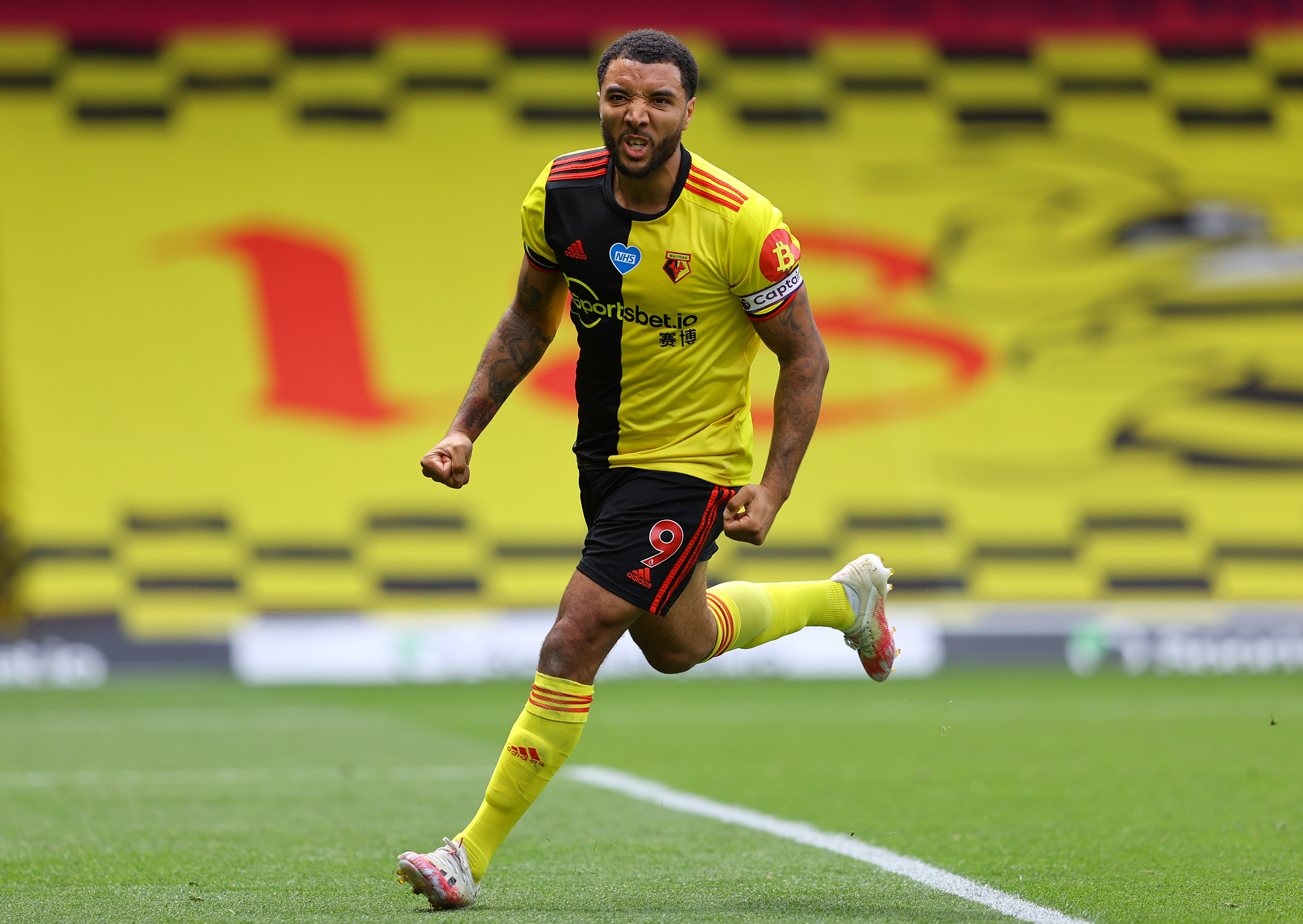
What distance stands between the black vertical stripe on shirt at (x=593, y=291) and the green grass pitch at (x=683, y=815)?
118 centimetres

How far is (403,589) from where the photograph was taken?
45.5ft

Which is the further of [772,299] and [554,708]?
[772,299]

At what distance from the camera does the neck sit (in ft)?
13.3

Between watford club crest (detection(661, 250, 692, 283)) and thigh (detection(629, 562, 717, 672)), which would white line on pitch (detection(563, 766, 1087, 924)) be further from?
watford club crest (detection(661, 250, 692, 283))

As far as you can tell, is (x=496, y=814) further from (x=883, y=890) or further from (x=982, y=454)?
(x=982, y=454)

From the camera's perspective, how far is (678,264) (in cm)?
405

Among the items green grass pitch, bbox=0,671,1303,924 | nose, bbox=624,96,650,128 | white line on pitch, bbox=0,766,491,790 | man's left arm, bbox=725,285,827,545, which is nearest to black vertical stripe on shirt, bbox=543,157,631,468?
nose, bbox=624,96,650,128

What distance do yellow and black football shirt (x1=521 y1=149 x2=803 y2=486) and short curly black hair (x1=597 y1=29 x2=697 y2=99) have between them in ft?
0.68

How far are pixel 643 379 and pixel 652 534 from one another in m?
0.42

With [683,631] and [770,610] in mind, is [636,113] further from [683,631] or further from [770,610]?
[770,610]

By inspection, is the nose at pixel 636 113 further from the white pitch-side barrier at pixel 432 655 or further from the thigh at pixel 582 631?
the white pitch-side barrier at pixel 432 655

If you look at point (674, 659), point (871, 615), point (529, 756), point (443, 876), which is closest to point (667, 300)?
point (674, 659)

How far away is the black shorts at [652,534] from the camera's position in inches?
157

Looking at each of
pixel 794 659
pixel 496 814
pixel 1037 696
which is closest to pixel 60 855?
pixel 496 814
